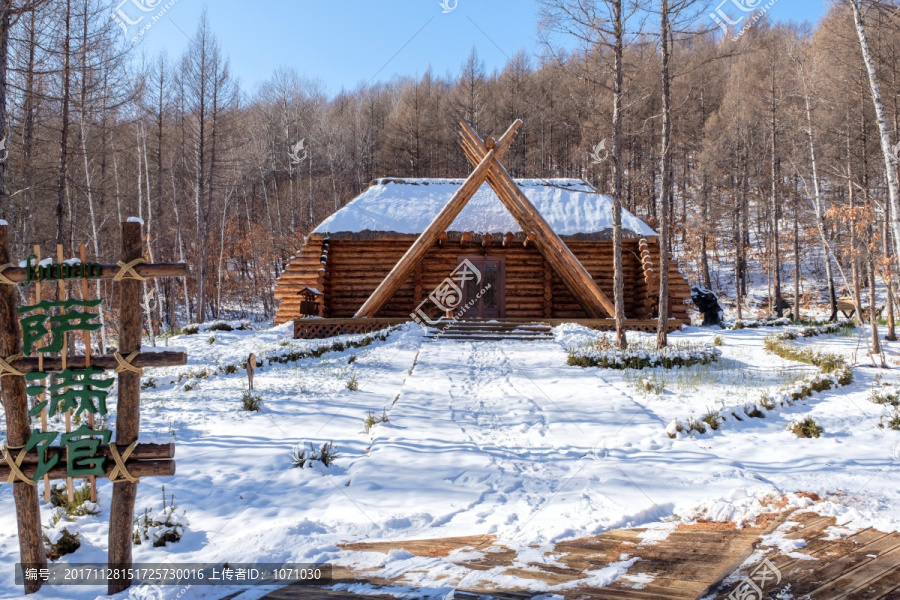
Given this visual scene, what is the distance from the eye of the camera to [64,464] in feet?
10.6

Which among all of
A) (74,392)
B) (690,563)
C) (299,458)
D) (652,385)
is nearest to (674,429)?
(652,385)

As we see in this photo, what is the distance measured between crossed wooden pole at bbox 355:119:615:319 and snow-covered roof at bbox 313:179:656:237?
63.2 inches

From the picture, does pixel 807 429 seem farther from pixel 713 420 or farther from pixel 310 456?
pixel 310 456

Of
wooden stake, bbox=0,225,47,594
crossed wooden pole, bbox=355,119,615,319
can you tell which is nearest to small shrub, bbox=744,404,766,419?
wooden stake, bbox=0,225,47,594

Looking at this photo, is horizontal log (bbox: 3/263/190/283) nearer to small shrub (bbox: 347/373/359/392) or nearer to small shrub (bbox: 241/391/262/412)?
small shrub (bbox: 241/391/262/412)

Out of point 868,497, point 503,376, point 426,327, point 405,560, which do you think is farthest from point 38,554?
point 426,327

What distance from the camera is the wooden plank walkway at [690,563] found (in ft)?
9.59

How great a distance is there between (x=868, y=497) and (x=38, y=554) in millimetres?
6332

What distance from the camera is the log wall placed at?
17.1 metres

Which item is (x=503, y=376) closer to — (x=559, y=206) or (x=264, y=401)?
(x=264, y=401)

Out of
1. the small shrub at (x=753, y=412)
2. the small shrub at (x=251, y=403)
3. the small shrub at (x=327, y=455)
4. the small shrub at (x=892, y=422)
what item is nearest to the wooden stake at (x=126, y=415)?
the small shrub at (x=327, y=455)

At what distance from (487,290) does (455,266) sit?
1401mm

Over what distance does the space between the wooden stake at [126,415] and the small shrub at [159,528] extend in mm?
438

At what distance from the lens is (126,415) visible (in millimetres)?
3285
